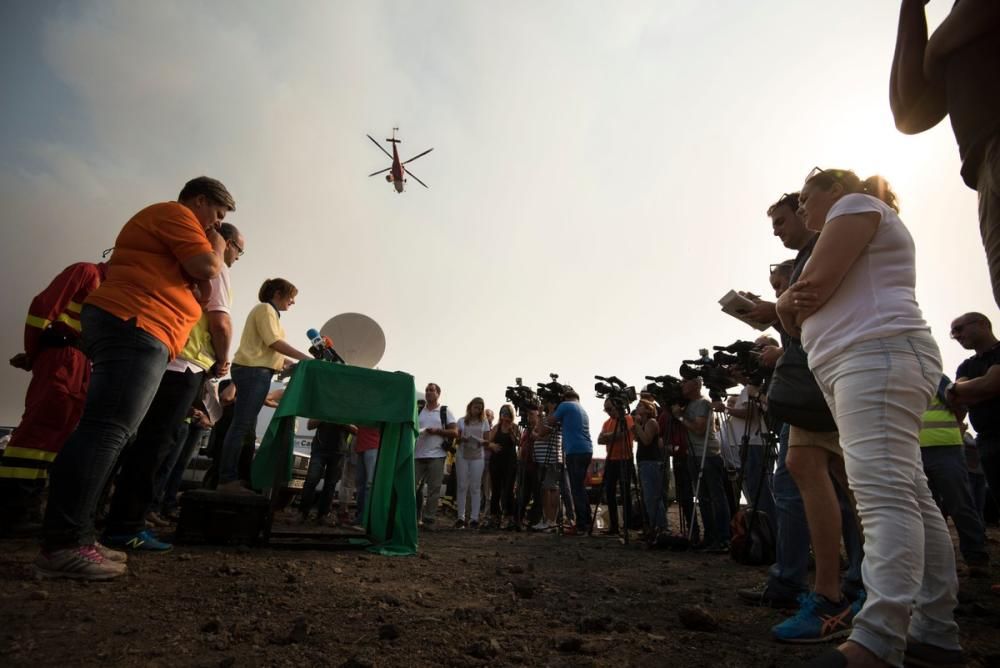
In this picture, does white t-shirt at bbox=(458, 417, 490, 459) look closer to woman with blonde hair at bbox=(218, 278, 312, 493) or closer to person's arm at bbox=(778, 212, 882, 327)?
woman with blonde hair at bbox=(218, 278, 312, 493)

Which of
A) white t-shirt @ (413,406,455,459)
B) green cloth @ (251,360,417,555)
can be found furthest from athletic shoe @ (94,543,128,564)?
white t-shirt @ (413,406,455,459)

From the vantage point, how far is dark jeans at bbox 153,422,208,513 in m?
4.10

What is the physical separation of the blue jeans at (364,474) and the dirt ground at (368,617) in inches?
106

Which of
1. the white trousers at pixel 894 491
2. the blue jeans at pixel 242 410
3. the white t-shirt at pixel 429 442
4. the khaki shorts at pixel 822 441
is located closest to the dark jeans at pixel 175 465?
the blue jeans at pixel 242 410

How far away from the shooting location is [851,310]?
5.50 ft

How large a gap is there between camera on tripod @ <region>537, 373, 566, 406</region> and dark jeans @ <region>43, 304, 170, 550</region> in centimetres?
601

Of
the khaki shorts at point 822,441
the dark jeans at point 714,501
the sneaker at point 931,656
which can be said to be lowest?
the sneaker at point 931,656

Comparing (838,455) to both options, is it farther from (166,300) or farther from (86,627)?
(166,300)

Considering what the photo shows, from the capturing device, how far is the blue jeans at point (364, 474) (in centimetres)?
604

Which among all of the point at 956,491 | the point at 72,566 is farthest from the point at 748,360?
the point at 72,566

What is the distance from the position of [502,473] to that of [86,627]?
683 centimetres

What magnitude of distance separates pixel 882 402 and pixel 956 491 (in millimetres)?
3529

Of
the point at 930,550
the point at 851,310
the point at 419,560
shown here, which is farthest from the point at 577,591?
the point at 851,310

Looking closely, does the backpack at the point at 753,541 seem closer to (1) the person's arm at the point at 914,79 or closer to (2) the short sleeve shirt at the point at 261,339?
(1) the person's arm at the point at 914,79
